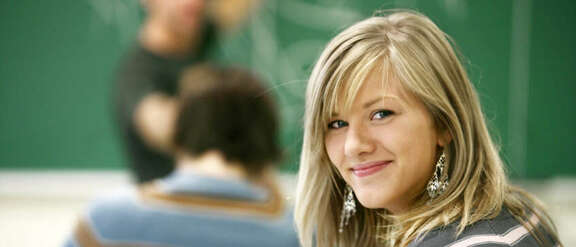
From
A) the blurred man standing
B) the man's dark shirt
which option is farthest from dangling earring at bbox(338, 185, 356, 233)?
the man's dark shirt

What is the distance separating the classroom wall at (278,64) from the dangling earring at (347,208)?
149 cm

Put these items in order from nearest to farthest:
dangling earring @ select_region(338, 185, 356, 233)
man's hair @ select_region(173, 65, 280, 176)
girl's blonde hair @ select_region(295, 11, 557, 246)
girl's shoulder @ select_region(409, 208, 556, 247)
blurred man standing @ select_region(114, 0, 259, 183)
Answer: girl's shoulder @ select_region(409, 208, 556, 247) < girl's blonde hair @ select_region(295, 11, 557, 246) < dangling earring @ select_region(338, 185, 356, 233) < man's hair @ select_region(173, 65, 280, 176) < blurred man standing @ select_region(114, 0, 259, 183)

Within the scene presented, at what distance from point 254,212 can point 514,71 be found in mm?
1986

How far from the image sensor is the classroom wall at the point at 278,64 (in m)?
2.96

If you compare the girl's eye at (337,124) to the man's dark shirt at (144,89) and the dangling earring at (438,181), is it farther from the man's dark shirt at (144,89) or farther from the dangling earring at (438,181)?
the man's dark shirt at (144,89)

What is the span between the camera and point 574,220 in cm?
296

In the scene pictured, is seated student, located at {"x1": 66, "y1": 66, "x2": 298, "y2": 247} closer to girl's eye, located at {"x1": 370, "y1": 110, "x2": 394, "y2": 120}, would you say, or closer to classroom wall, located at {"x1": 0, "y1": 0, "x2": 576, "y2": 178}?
girl's eye, located at {"x1": 370, "y1": 110, "x2": 394, "y2": 120}

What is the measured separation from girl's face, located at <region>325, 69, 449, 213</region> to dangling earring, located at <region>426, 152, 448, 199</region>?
0.01 metres

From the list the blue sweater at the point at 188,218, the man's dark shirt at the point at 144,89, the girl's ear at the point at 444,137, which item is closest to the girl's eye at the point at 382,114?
the girl's ear at the point at 444,137

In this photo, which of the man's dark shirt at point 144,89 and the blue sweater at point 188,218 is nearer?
the blue sweater at point 188,218

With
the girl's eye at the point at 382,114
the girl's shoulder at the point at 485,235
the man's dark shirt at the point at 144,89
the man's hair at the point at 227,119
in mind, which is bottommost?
the girl's shoulder at the point at 485,235

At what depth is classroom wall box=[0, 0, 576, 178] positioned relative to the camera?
2.96 m

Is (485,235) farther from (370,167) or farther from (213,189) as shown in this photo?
(213,189)

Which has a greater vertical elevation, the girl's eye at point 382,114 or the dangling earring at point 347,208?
the girl's eye at point 382,114
